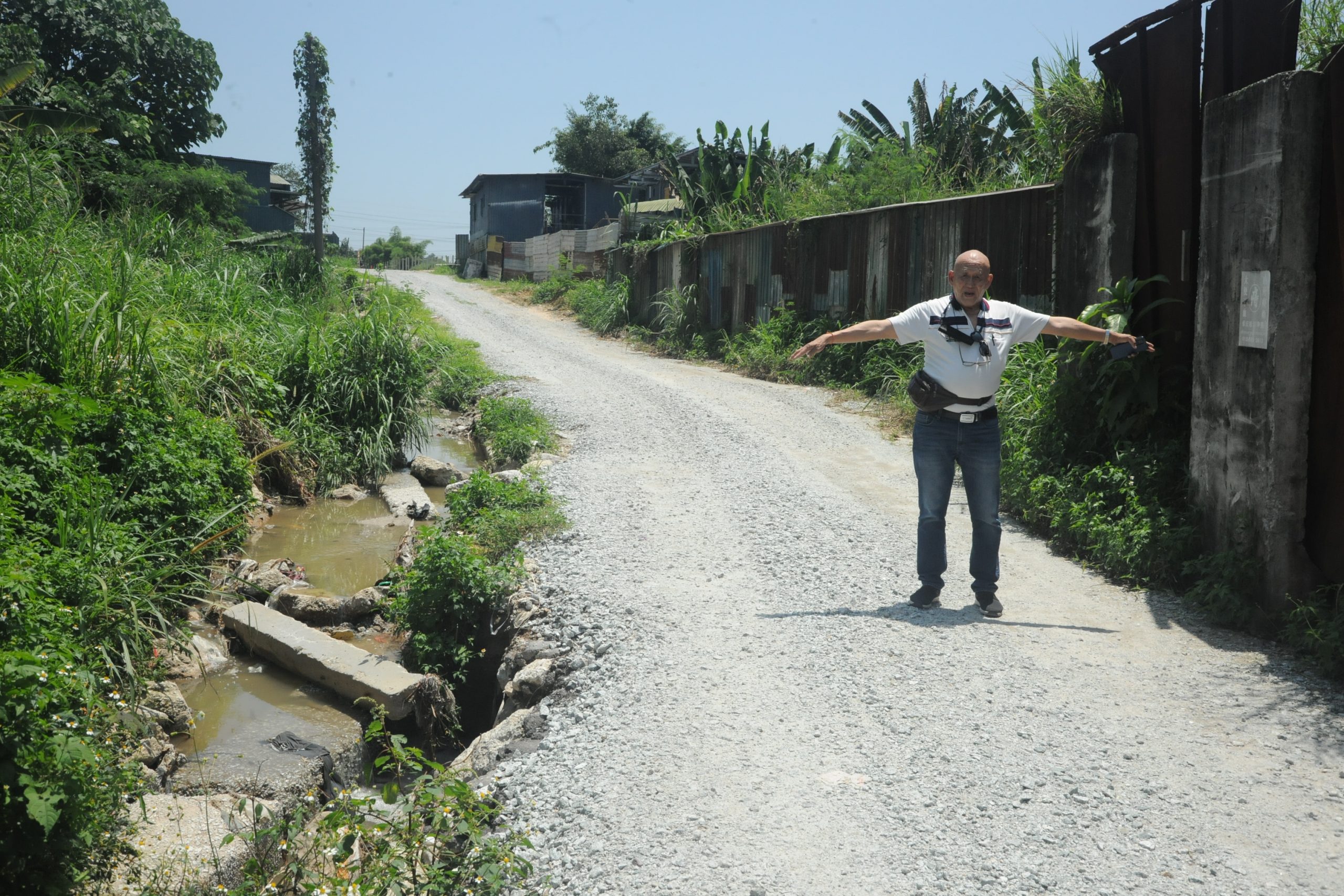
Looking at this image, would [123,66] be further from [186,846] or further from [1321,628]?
[1321,628]

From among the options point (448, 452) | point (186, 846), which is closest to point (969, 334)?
point (186, 846)

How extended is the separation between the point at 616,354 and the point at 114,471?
1185cm

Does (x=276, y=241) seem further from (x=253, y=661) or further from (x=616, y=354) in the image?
(x=253, y=661)

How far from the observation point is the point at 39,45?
19.9 m

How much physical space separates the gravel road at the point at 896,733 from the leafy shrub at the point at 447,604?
41 cm

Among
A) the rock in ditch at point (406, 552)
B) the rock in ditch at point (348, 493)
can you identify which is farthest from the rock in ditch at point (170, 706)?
the rock in ditch at point (348, 493)

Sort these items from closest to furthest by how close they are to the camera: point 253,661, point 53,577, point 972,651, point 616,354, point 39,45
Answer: point 972,651, point 53,577, point 253,661, point 616,354, point 39,45

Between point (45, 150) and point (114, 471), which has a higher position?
point (45, 150)

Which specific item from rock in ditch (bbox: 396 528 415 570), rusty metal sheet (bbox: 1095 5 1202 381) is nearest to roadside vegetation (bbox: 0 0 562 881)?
rock in ditch (bbox: 396 528 415 570)

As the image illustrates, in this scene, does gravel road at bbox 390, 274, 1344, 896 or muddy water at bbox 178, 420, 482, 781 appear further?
muddy water at bbox 178, 420, 482, 781

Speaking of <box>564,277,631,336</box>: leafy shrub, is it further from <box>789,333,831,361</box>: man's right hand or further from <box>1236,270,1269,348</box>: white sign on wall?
<box>1236,270,1269,348</box>: white sign on wall

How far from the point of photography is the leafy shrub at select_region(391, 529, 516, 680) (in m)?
6.05

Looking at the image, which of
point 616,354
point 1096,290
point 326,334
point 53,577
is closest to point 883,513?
point 1096,290

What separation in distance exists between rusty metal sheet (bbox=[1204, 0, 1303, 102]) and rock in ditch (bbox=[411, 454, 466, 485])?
774cm
